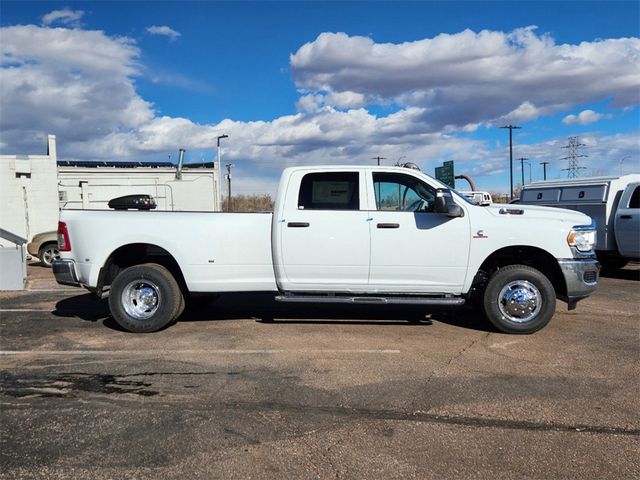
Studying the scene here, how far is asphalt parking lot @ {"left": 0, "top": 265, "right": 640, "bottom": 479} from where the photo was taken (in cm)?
361

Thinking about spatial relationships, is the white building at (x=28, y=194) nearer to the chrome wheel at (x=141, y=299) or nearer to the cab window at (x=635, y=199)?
the chrome wheel at (x=141, y=299)

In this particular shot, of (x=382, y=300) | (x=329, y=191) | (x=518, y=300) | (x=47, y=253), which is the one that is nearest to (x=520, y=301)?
(x=518, y=300)

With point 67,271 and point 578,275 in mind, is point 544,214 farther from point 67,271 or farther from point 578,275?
point 67,271

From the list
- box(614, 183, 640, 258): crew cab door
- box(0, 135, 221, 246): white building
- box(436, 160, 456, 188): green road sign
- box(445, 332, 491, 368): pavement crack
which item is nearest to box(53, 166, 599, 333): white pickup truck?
box(445, 332, 491, 368): pavement crack

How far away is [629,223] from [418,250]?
272 inches

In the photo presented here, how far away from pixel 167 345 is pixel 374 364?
2.50 metres

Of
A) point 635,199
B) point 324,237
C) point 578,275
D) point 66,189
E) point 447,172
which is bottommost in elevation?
point 578,275

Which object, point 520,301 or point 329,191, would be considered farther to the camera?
point 329,191

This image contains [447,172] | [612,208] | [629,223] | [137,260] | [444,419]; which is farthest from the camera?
[447,172]

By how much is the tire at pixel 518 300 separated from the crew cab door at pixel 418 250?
1.45 feet

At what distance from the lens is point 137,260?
7.64 metres

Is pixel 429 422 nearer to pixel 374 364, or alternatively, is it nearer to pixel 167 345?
pixel 374 364

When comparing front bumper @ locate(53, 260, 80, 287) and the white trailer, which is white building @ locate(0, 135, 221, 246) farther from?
front bumper @ locate(53, 260, 80, 287)

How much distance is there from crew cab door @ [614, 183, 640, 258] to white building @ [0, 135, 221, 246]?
599 inches
